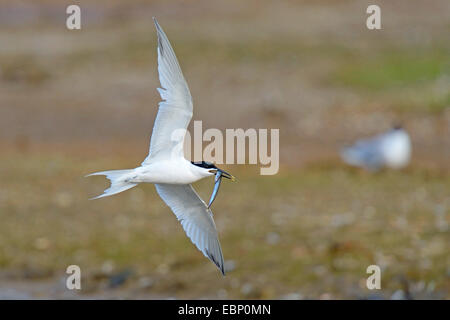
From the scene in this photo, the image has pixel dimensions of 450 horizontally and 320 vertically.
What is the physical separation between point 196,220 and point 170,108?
0.87m

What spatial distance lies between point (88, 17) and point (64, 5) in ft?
3.75

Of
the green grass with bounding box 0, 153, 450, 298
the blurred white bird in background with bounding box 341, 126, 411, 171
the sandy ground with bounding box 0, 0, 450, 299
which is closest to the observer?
the green grass with bounding box 0, 153, 450, 298

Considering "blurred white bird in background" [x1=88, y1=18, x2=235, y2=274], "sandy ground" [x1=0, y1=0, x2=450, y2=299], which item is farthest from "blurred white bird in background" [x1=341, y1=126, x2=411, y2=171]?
"blurred white bird in background" [x1=88, y1=18, x2=235, y2=274]

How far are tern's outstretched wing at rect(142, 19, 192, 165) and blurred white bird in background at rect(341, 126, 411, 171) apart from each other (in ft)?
21.3

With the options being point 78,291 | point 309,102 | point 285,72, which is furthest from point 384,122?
point 78,291

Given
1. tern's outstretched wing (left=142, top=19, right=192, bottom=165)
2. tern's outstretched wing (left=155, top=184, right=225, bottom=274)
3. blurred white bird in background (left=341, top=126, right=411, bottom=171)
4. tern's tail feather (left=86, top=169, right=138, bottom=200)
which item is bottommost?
tern's outstretched wing (left=155, top=184, right=225, bottom=274)

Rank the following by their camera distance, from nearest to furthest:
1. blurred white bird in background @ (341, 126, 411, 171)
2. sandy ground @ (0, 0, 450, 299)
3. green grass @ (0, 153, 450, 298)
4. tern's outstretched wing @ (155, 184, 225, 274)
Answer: tern's outstretched wing @ (155, 184, 225, 274), green grass @ (0, 153, 450, 298), sandy ground @ (0, 0, 450, 299), blurred white bird in background @ (341, 126, 411, 171)

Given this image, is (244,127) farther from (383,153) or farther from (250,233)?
(250,233)

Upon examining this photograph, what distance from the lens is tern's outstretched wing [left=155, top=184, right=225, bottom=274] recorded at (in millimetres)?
5039

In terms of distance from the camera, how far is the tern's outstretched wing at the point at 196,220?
16.5 feet

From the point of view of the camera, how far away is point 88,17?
19000 mm

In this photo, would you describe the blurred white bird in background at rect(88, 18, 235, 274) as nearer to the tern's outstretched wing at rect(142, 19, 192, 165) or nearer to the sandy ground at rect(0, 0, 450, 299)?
the tern's outstretched wing at rect(142, 19, 192, 165)
